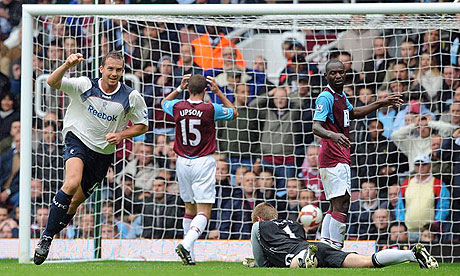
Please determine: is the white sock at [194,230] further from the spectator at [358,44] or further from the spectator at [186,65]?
the spectator at [358,44]

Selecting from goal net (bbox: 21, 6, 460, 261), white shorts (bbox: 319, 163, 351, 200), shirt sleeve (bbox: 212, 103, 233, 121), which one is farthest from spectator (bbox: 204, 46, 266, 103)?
white shorts (bbox: 319, 163, 351, 200)

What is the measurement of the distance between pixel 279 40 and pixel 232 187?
2315 mm

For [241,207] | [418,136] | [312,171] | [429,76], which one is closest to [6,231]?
[241,207]

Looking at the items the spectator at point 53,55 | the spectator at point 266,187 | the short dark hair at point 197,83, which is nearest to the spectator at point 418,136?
the spectator at point 266,187

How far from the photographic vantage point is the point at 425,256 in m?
6.95

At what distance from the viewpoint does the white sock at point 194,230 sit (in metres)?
8.85

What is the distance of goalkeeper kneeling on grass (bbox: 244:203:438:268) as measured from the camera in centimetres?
699

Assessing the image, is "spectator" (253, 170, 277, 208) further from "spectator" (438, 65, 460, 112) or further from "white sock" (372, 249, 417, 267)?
"white sock" (372, 249, 417, 267)

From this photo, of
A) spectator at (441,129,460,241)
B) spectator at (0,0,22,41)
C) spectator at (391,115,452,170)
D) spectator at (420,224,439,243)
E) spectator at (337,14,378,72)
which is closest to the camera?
spectator at (420,224,439,243)

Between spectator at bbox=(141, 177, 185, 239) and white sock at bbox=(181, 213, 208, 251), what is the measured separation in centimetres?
205

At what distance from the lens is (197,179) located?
376 inches

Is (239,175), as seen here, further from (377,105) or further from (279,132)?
(377,105)

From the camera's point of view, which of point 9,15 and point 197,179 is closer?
point 197,179

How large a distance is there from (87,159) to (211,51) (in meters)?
4.20
